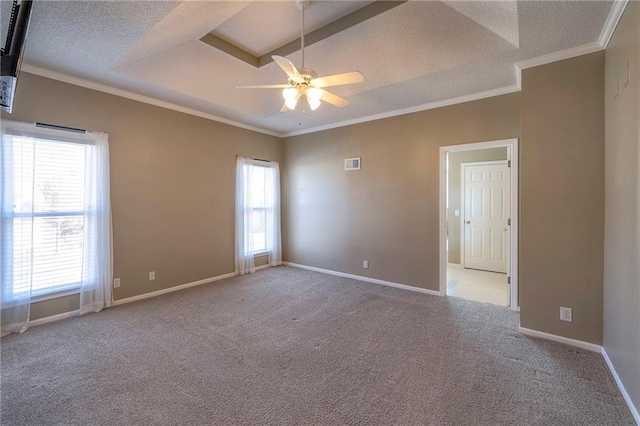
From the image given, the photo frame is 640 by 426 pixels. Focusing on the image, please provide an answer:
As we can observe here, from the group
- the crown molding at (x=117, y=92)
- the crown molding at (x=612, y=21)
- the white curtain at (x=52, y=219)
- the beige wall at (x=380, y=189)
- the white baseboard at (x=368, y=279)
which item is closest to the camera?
the crown molding at (x=612, y=21)

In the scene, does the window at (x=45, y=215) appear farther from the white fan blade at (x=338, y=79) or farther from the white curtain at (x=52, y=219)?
Result: the white fan blade at (x=338, y=79)

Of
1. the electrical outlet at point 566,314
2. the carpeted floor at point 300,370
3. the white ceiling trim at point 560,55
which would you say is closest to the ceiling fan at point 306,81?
the white ceiling trim at point 560,55

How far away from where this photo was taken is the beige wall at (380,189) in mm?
3885

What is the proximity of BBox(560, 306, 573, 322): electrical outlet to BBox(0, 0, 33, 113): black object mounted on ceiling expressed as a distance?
4.40 m

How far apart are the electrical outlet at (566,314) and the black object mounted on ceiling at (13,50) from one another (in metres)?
4.40

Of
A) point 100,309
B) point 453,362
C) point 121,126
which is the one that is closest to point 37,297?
point 100,309

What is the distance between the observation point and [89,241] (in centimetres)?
337

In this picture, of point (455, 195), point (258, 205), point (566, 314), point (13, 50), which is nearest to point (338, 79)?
point (13, 50)

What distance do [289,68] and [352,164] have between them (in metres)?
2.84

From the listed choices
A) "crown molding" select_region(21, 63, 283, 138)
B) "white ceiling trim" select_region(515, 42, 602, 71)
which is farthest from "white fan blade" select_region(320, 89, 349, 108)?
"crown molding" select_region(21, 63, 283, 138)

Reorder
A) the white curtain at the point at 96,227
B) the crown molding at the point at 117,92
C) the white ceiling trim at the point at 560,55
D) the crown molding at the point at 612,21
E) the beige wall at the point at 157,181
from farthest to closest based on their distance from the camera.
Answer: the white curtain at the point at 96,227, the beige wall at the point at 157,181, the crown molding at the point at 117,92, the white ceiling trim at the point at 560,55, the crown molding at the point at 612,21

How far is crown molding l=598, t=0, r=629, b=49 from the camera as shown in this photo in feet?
6.50

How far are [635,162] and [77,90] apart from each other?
206 inches

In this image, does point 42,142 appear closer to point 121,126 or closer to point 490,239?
point 121,126
